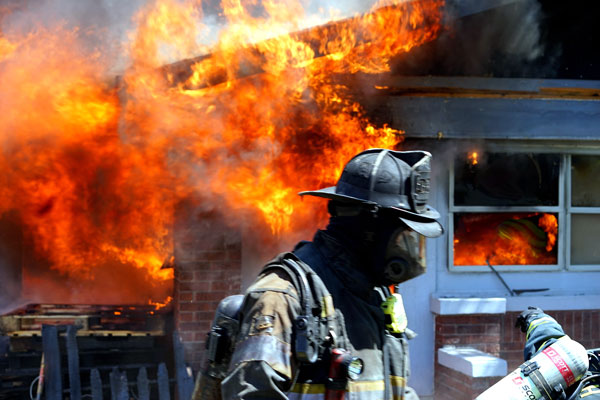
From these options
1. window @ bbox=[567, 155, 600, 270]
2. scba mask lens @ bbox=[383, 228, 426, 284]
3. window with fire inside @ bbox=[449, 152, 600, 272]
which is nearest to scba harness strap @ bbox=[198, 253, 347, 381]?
scba mask lens @ bbox=[383, 228, 426, 284]

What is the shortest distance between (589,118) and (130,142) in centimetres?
457

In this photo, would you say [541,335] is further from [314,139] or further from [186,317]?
[186,317]

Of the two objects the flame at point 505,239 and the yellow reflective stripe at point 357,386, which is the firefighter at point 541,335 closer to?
the yellow reflective stripe at point 357,386

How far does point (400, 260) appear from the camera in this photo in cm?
255

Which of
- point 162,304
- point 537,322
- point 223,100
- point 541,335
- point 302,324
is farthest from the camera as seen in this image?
point 162,304

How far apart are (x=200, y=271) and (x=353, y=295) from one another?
119 inches

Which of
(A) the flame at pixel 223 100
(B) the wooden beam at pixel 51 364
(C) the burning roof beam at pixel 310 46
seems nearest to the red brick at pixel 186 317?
(A) the flame at pixel 223 100

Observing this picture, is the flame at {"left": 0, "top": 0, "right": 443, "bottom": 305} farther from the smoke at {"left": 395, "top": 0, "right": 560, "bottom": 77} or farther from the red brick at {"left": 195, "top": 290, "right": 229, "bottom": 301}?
the red brick at {"left": 195, "top": 290, "right": 229, "bottom": 301}

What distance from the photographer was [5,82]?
5215 millimetres

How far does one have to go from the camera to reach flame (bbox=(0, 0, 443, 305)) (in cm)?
496

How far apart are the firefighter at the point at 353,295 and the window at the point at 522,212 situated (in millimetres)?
3232

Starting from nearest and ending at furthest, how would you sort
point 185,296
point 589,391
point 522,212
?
point 589,391, point 185,296, point 522,212

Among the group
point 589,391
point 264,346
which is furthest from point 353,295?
point 589,391

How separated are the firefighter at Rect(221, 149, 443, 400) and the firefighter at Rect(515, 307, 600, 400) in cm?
89
